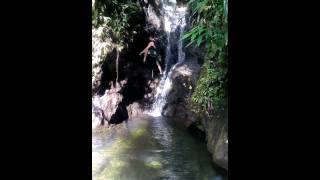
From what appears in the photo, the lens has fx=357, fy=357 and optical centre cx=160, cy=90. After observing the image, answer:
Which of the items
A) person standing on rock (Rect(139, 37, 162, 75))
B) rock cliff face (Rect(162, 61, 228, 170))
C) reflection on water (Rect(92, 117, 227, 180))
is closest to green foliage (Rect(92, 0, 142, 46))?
person standing on rock (Rect(139, 37, 162, 75))

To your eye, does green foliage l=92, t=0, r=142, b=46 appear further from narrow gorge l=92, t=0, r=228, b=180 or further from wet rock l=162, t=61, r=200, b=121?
wet rock l=162, t=61, r=200, b=121

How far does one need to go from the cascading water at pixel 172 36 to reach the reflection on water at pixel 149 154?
2.37 meters

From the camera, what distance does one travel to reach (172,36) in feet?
37.4

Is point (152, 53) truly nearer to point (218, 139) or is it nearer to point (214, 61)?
point (214, 61)

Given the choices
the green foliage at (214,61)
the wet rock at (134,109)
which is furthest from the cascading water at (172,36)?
the green foliage at (214,61)

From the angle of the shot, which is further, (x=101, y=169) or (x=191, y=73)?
(x=191, y=73)

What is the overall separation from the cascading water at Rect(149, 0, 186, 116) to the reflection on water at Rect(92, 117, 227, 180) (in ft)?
7.78

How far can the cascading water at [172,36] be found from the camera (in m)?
11.2

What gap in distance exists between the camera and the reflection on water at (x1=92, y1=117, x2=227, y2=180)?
5980mm
